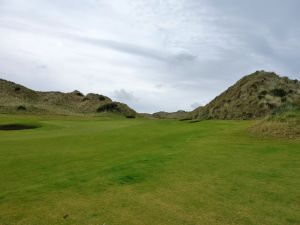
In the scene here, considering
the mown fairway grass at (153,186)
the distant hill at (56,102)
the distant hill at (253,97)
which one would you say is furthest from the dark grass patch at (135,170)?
the distant hill at (56,102)

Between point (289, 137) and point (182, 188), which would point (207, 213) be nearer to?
point (182, 188)

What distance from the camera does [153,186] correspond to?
410 inches

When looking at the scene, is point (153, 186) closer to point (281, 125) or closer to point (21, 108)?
point (281, 125)

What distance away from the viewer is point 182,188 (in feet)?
33.3

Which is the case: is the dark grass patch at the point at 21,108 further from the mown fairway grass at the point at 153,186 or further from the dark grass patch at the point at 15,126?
the mown fairway grass at the point at 153,186

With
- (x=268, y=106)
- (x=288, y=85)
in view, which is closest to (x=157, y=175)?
(x=268, y=106)

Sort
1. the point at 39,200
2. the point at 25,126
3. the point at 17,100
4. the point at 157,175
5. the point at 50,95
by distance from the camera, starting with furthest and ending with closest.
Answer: the point at 50,95 < the point at 17,100 < the point at 25,126 < the point at 157,175 < the point at 39,200

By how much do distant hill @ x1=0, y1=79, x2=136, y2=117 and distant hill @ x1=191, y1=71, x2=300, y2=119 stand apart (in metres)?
50.1

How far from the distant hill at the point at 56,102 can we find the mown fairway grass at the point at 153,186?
107 metres

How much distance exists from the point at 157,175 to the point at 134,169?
112cm

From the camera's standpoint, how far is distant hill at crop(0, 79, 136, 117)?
125 meters

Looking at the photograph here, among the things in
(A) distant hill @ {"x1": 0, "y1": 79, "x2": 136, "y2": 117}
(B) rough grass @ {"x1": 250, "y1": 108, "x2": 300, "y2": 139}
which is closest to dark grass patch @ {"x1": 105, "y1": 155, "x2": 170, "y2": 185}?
(B) rough grass @ {"x1": 250, "y1": 108, "x2": 300, "y2": 139}

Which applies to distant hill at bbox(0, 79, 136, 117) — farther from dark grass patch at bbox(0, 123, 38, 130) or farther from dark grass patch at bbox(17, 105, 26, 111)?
dark grass patch at bbox(0, 123, 38, 130)

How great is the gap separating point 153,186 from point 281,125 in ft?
49.0
